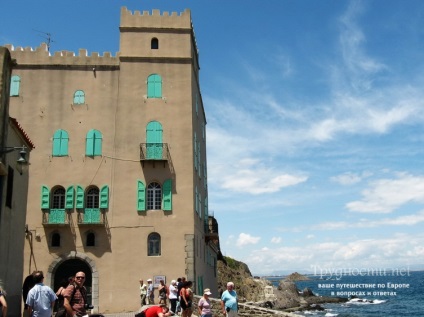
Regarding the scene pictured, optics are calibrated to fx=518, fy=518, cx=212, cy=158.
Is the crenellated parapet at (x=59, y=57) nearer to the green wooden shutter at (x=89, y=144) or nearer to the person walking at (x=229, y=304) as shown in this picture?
the green wooden shutter at (x=89, y=144)

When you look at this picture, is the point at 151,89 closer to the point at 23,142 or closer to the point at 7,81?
the point at 23,142

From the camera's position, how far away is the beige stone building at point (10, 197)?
53.5ft

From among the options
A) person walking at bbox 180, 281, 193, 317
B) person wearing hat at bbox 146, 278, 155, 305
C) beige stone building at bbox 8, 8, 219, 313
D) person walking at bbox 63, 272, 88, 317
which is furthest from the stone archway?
person walking at bbox 63, 272, 88, 317

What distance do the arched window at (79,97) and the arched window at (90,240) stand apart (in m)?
7.63

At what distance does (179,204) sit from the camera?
28.4 meters

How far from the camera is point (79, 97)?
1187 inches

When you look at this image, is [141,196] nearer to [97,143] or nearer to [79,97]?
[97,143]

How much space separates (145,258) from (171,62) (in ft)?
37.8

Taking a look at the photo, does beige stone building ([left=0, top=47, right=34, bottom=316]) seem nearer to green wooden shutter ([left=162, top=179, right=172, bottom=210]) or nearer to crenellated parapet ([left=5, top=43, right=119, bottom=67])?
green wooden shutter ([left=162, top=179, right=172, bottom=210])

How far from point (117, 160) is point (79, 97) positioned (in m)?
4.52

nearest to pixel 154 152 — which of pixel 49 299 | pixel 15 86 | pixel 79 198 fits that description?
pixel 79 198

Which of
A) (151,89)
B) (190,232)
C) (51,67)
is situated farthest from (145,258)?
(51,67)

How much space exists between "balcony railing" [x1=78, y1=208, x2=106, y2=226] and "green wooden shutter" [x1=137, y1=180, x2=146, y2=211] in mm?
2027

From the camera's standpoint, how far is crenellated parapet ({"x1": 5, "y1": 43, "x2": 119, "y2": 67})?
30.4 meters
